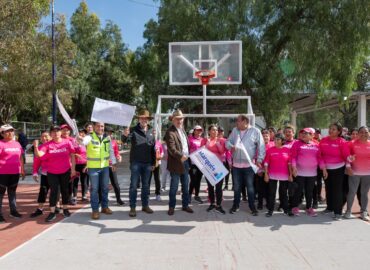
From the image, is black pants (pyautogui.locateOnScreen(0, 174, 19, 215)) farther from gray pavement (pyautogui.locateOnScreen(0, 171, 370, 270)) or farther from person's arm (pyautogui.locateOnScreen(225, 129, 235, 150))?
person's arm (pyautogui.locateOnScreen(225, 129, 235, 150))

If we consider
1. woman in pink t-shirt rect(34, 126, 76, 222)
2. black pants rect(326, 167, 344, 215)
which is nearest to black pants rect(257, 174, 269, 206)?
black pants rect(326, 167, 344, 215)

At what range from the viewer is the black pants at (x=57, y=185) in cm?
688

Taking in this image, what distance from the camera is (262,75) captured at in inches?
575

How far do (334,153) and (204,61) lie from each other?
498cm

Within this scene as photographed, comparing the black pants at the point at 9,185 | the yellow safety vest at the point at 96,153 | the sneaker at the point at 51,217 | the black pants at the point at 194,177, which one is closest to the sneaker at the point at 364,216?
the black pants at the point at 194,177

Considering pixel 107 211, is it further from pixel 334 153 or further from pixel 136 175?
pixel 334 153

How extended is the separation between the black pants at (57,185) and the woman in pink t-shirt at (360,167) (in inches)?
205

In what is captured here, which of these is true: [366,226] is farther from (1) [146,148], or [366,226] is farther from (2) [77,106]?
(2) [77,106]

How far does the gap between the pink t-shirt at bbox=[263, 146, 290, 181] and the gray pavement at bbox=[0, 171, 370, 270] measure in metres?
0.76

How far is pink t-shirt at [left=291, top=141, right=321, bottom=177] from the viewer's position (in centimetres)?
708

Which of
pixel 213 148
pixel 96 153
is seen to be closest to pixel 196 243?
pixel 96 153

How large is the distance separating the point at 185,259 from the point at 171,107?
1393 cm

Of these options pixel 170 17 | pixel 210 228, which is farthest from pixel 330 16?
pixel 210 228

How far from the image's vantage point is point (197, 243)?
213 inches
